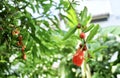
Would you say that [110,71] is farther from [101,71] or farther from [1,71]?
[1,71]

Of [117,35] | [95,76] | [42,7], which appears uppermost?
[117,35]

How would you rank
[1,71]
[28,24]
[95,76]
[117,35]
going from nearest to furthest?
[28,24] < [1,71] < [95,76] < [117,35]

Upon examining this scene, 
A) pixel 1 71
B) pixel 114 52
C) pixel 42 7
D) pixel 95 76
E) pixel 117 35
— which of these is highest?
pixel 117 35

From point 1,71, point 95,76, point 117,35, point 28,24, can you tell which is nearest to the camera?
point 28,24

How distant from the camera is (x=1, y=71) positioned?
0.87 m

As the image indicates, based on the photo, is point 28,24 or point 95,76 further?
point 95,76

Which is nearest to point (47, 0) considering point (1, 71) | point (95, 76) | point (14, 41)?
point (14, 41)

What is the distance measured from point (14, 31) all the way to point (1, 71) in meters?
0.16

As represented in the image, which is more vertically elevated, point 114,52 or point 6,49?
point 114,52

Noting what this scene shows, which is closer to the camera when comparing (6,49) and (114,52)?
(6,49)

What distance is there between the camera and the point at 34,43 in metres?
0.81

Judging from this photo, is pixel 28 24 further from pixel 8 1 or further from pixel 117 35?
pixel 117 35

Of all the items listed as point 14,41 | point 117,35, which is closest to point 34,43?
point 14,41

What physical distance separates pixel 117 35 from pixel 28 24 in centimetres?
139
